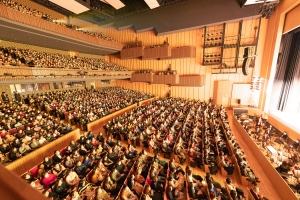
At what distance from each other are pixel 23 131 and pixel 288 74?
8867mm

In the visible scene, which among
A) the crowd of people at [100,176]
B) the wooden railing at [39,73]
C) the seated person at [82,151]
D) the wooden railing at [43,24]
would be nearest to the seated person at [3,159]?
the crowd of people at [100,176]

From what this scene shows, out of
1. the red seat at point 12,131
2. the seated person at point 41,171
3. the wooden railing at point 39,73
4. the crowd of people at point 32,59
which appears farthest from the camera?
the crowd of people at point 32,59

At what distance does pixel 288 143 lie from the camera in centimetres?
409

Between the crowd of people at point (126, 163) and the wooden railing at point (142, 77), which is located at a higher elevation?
the wooden railing at point (142, 77)

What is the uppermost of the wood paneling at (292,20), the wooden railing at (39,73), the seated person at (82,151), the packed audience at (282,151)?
the wood paneling at (292,20)

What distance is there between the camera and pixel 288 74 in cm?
596

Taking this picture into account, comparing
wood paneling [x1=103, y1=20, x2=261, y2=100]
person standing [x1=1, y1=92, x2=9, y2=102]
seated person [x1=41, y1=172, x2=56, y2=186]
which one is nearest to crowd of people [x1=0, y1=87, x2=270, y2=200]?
seated person [x1=41, y1=172, x2=56, y2=186]

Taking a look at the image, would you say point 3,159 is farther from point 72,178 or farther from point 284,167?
point 284,167

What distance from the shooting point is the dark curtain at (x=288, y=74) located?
5.59 meters

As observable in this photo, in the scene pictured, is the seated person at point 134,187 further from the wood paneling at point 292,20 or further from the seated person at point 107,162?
the wood paneling at point 292,20

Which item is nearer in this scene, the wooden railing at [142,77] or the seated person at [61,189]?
the seated person at [61,189]

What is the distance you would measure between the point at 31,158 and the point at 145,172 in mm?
2228

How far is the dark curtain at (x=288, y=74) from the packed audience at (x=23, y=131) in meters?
7.77

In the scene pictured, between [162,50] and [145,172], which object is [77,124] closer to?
[145,172]
